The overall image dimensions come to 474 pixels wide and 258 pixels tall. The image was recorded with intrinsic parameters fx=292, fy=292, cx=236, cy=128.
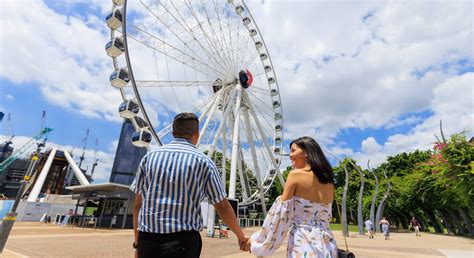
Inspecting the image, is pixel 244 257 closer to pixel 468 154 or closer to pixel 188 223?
pixel 188 223

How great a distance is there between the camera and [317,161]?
2.67m

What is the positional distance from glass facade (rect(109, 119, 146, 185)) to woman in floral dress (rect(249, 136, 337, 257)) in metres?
40.3

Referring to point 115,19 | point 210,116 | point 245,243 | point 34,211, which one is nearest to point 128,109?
point 115,19

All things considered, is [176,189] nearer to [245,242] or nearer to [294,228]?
[245,242]

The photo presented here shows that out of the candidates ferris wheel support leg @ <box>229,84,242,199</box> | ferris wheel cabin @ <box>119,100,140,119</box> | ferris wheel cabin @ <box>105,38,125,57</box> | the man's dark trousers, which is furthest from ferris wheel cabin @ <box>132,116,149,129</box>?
the man's dark trousers

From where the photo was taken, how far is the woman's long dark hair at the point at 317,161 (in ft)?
8.53

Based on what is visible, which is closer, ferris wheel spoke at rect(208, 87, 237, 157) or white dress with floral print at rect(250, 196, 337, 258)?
white dress with floral print at rect(250, 196, 337, 258)

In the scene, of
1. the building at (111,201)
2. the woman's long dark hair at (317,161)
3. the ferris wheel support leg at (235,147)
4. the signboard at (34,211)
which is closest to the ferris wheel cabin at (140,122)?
the building at (111,201)

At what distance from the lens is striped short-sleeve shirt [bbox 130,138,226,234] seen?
2076 millimetres

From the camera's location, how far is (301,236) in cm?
252

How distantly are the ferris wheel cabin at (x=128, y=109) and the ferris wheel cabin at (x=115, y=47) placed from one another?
268cm

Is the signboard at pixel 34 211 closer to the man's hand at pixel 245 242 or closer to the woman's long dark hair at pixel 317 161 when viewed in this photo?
the man's hand at pixel 245 242

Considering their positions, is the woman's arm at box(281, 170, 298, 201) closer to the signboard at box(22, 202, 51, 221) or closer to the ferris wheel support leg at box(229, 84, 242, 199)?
the ferris wheel support leg at box(229, 84, 242, 199)

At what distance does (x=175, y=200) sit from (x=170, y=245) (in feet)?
0.99
